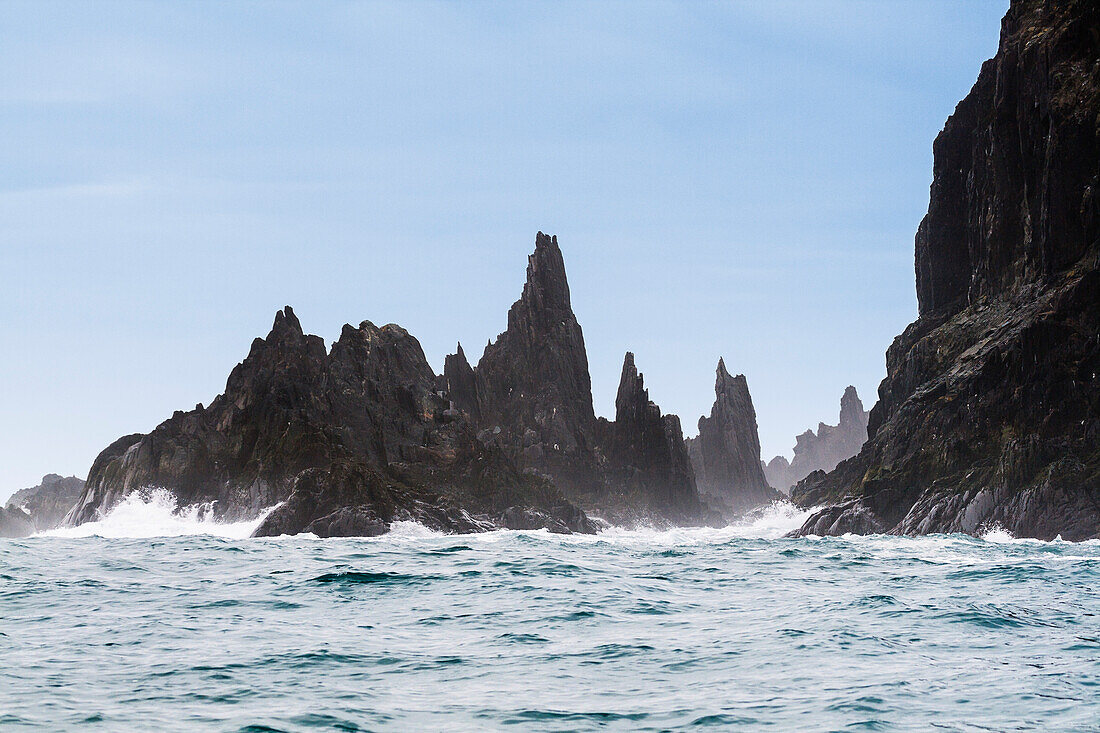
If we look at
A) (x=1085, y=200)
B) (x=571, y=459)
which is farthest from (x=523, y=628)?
(x=571, y=459)

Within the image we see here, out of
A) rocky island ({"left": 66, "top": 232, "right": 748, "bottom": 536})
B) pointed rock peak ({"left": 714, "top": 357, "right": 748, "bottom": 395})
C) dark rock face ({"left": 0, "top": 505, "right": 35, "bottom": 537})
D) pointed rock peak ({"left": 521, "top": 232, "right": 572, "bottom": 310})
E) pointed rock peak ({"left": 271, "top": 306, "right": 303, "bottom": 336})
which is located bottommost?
dark rock face ({"left": 0, "top": 505, "right": 35, "bottom": 537})

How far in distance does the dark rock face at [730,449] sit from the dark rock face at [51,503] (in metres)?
102

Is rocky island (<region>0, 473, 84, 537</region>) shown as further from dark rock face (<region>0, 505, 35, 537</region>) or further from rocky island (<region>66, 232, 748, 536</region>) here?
rocky island (<region>66, 232, 748, 536</region>)

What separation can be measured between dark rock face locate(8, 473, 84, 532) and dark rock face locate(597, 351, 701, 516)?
6505 centimetres

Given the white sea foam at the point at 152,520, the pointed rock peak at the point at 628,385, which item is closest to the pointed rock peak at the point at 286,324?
the white sea foam at the point at 152,520

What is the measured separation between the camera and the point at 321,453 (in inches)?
2704

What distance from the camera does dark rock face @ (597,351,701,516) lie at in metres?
128

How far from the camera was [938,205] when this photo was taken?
80812 millimetres

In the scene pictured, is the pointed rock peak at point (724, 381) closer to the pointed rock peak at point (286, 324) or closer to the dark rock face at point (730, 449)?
the dark rock face at point (730, 449)

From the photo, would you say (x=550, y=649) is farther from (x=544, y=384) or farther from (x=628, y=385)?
(x=628, y=385)

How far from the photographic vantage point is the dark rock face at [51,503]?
114938 mm

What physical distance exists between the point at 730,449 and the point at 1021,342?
135345 millimetres

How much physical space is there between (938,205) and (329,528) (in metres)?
54.7

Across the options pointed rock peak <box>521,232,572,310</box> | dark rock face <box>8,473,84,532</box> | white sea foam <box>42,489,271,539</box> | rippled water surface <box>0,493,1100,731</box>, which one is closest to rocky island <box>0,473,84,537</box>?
dark rock face <box>8,473,84,532</box>
